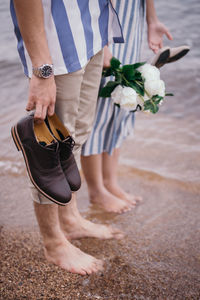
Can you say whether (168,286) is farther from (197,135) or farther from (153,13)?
(197,135)

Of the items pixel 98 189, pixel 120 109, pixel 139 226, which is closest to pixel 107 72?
pixel 120 109

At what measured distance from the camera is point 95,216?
2129 mm

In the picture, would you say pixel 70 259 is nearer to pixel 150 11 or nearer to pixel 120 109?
pixel 120 109

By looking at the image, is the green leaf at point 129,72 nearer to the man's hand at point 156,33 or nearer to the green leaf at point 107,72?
the green leaf at point 107,72

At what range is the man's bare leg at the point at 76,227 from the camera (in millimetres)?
1832

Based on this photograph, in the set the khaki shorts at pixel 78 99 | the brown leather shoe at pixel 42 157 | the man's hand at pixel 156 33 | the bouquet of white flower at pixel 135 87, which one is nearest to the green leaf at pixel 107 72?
the bouquet of white flower at pixel 135 87

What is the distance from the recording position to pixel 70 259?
166 centimetres

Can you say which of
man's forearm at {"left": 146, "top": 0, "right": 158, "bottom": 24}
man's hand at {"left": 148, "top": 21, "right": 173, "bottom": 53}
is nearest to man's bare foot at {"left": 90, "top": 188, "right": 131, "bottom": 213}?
man's hand at {"left": 148, "top": 21, "right": 173, "bottom": 53}

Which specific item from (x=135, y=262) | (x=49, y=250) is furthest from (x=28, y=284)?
(x=135, y=262)

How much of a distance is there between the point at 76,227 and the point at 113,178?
545 millimetres

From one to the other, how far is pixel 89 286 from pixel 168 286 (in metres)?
0.37

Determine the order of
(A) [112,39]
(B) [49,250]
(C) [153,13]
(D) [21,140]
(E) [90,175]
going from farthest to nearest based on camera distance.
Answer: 1. (E) [90,175]
2. (C) [153,13]
3. (B) [49,250]
4. (A) [112,39]
5. (D) [21,140]

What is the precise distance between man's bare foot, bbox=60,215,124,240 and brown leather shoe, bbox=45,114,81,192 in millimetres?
462

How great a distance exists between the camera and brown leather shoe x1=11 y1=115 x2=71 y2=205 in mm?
1306
